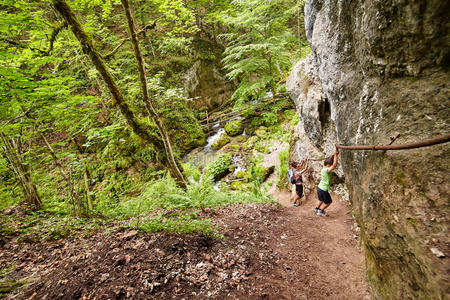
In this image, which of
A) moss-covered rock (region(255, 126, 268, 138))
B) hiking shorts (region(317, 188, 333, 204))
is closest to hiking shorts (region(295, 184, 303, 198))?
hiking shorts (region(317, 188, 333, 204))

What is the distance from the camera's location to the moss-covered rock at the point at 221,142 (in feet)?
47.8

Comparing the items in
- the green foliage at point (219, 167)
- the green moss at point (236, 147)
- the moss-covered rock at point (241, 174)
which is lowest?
the moss-covered rock at point (241, 174)

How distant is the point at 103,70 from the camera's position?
188 inches

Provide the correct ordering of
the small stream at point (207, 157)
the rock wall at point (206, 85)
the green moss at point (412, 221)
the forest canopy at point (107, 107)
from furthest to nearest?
1. the rock wall at point (206, 85)
2. the small stream at point (207, 157)
3. the forest canopy at point (107, 107)
4. the green moss at point (412, 221)

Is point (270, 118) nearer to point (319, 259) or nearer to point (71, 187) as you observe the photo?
point (319, 259)

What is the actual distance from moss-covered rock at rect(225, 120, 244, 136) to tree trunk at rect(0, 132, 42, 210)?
12.3m

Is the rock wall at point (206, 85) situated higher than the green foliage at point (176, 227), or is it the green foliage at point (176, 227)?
the rock wall at point (206, 85)

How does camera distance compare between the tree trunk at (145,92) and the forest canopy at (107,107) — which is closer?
the forest canopy at (107,107)

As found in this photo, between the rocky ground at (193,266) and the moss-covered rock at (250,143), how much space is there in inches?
378

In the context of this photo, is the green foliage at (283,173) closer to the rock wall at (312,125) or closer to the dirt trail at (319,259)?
the rock wall at (312,125)

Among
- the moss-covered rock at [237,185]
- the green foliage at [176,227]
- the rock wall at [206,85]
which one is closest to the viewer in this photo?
the green foliage at [176,227]

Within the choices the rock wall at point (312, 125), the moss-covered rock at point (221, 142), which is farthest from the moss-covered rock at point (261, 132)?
the rock wall at point (312, 125)

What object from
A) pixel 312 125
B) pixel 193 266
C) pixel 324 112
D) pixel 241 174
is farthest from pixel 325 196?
pixel 241 174

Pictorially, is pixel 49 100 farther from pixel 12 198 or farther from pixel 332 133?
pixel 332 133
